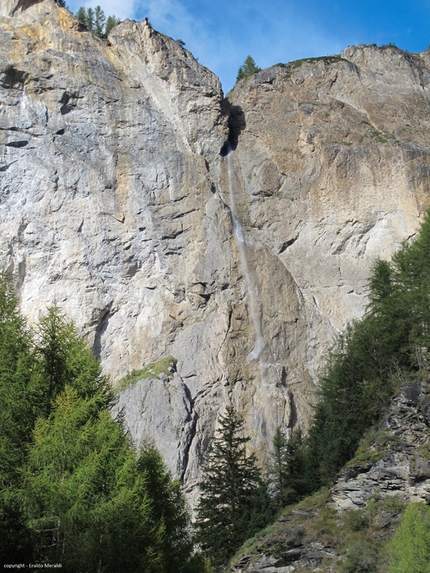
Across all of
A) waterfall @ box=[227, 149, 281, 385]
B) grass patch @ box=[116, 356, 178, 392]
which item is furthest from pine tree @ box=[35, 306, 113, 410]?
waterfall @ box=[227, 149, 281, 385]

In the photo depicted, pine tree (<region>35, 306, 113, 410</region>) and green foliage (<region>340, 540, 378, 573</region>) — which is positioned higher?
pine tree (<region>35, 306, 113, 410</region>)

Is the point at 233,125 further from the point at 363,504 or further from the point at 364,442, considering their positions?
the point at 363,504

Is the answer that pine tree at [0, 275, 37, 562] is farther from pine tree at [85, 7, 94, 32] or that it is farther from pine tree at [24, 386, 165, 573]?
pine tree at [85, 7, 94, 32]

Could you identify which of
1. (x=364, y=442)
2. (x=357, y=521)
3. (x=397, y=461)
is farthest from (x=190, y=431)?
(x=397, y=461)

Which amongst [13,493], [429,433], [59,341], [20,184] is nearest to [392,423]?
[429,433]

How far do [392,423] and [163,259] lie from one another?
1763 cm

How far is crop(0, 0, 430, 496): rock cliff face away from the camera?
29094 mm

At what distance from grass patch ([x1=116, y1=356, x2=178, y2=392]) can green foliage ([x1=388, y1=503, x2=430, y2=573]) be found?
54.2 feet

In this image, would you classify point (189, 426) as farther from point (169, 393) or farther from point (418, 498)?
point (418, 498)

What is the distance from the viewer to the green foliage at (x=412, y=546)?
11727 mm

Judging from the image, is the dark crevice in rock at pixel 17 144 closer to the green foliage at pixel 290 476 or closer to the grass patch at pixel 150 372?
the grass patch at pixel 150 372

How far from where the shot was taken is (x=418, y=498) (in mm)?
15367

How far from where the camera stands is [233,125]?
3850 centimetres

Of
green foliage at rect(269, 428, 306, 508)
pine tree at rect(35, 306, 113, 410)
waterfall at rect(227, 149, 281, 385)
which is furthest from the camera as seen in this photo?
waterfall at rect(227, 149, 281, 385)
